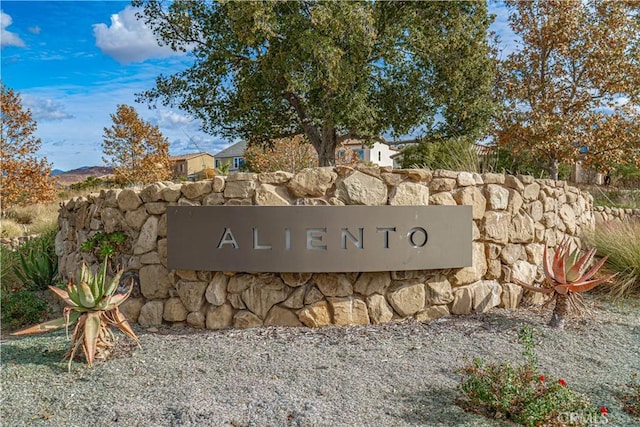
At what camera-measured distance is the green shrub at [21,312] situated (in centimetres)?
590

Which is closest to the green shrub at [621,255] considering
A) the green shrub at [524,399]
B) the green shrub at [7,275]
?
the green shrub at [524,399]

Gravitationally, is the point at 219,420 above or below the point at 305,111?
below

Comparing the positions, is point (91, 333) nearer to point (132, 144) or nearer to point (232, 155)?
point (132, 144)

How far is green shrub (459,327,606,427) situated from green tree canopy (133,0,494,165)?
26.6 ft

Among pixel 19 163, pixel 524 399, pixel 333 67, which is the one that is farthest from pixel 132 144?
pixel 524 399

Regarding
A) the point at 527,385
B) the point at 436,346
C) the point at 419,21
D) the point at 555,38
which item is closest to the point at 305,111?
the point at 419,21

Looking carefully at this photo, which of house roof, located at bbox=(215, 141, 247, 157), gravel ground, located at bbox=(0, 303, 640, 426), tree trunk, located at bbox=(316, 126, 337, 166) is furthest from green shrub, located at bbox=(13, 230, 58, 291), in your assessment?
house roof, located at bbox=(215, 141, 247, 157)

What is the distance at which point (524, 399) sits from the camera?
298 cm

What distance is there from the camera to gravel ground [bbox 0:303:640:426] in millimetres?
3008

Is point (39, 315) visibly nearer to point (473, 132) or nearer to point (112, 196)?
point (112, 196)

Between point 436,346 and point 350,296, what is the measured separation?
1.04 meters

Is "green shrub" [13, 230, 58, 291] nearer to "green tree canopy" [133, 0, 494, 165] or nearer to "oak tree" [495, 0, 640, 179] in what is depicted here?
"green tree canopy" [133, 0, 494, 165]

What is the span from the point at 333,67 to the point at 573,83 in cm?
739

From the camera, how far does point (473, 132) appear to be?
12.7m
